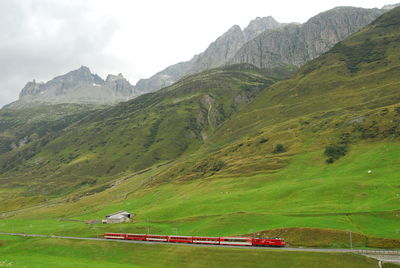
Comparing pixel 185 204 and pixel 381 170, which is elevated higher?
pixel 381 170

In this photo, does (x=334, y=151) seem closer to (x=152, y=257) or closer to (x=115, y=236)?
(x=115, y=236)

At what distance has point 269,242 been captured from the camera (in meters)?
70.3

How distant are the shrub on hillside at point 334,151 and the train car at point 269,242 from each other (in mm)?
84553

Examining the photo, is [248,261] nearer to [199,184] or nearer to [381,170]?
[381,170]

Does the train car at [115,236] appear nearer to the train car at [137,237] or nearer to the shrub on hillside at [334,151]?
the train car at [137,237]

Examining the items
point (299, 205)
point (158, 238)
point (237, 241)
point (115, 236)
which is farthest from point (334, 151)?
point (115, 236)

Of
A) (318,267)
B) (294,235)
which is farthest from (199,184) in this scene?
(318,267)

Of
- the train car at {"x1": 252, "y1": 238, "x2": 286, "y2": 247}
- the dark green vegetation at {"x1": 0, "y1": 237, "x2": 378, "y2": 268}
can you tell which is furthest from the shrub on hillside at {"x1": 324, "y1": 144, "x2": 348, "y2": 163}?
the dark green vegetation at {"x1": 0, "y1": 237, "x2": 378, "y2": 268}

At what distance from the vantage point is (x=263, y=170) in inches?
6309

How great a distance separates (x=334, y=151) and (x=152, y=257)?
102 m

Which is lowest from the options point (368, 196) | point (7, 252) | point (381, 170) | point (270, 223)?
point (7, 252)

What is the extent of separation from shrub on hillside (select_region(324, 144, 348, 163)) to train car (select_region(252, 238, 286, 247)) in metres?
84.6

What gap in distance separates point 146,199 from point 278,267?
408 feet

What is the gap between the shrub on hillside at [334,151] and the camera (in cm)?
14425
